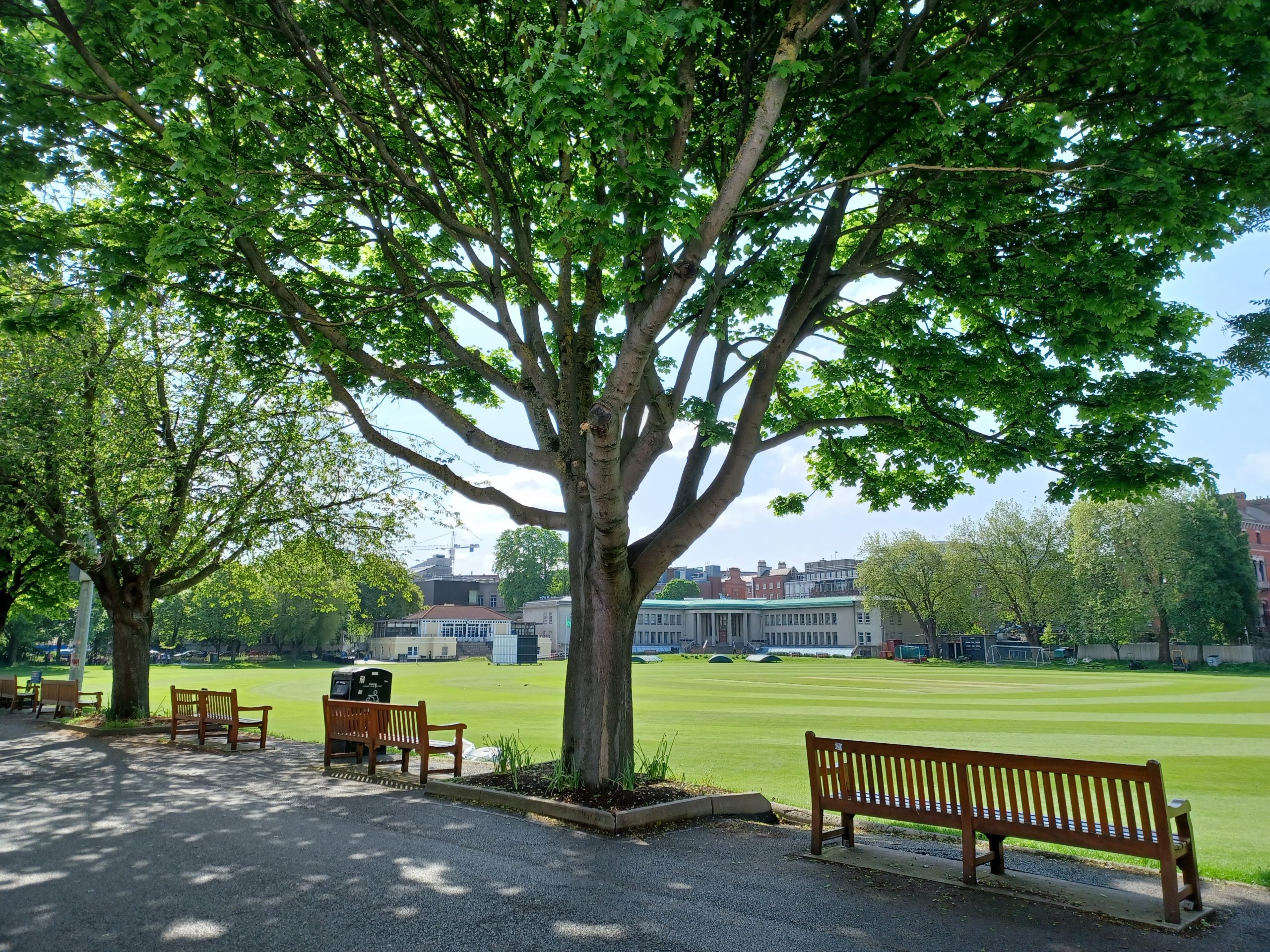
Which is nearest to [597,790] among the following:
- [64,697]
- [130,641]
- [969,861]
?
[969,861]

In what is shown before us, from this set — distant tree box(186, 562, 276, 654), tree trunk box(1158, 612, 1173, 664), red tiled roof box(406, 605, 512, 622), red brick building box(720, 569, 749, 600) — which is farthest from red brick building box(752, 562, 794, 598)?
distant tree box(186, 562, 276, 654)

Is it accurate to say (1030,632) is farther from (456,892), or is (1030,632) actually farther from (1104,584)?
(456,892)

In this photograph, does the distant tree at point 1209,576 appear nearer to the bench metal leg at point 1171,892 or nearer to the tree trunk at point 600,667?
the tree trunk at point 600,667

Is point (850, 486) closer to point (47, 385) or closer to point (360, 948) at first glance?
point (360, 948)

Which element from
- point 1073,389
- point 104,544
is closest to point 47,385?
point 104,544

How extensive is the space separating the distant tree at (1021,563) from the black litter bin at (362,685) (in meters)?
72.9

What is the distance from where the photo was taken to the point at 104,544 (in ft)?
57.7

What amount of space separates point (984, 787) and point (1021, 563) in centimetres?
7897

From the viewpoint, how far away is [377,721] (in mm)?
11742

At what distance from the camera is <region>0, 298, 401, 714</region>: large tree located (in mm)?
16969

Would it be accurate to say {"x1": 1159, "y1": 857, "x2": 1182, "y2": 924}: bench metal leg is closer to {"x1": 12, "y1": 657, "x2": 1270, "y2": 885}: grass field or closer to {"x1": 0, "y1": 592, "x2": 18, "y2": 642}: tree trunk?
{"x1": 12, "y1": 657, "x2": 1270, "y2": 885}: grass field

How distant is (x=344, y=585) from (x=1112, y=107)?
18.1 m

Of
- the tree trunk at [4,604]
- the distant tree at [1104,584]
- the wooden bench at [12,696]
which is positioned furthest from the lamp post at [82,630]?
the distant tree at [1104,584]

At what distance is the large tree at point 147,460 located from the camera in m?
17.0
